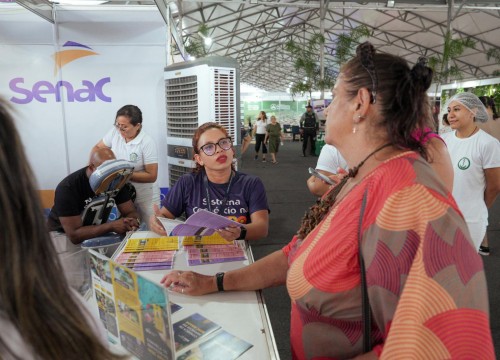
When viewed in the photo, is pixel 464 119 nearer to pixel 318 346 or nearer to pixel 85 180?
pixel 318 346

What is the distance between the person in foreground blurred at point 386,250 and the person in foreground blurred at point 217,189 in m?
1.17

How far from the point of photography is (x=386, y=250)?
0.78 m

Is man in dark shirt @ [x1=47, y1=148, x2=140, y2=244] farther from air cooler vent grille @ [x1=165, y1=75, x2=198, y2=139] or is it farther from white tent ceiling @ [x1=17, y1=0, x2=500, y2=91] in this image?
white tent ceiling @ [x1=17, y1=0, x2=500, y2=91]

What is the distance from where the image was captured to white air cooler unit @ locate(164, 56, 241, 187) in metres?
3.09

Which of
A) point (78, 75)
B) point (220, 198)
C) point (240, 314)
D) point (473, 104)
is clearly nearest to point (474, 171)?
point (473, 104)

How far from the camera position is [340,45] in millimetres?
11227

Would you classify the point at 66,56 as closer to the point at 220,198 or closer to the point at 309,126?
the point at 220,198

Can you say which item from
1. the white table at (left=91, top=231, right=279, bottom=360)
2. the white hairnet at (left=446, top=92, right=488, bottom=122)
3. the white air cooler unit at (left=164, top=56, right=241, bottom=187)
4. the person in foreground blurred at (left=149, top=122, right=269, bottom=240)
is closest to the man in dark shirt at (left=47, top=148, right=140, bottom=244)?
the person in foreground blurred at (left=149, top=122, right=269, bottom=240)

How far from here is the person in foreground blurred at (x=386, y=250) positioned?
0.73 meters

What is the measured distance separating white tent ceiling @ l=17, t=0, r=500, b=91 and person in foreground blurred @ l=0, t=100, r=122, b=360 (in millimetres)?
10847

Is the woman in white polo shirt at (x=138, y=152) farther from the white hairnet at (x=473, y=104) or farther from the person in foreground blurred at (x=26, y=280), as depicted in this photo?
the person in foreground blurred at (x=26, y=280)

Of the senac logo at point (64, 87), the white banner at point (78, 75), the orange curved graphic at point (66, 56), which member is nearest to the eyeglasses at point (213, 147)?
the white banner at point (78, 75)

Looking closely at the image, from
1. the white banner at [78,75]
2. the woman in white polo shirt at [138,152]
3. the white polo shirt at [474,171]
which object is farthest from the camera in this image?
the white banner at [78,75]

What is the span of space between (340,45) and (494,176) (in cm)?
919
